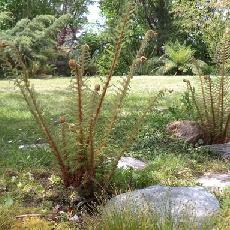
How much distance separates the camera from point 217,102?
21.0 ft

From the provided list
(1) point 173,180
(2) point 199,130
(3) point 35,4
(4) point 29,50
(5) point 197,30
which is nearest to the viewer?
(1) point 173,180

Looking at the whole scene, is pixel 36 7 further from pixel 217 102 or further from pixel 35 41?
pixel 217 102

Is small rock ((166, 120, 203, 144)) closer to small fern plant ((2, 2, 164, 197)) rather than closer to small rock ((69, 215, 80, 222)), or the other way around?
small fern plant ((2, 2, 164, 197))

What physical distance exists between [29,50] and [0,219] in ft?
52.9

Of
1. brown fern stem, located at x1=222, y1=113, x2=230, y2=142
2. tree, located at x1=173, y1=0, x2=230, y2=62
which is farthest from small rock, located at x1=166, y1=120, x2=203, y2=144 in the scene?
tree, located at x1=173, y1=0, x2=230, y2=62

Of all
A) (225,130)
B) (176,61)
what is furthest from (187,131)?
(176,61)

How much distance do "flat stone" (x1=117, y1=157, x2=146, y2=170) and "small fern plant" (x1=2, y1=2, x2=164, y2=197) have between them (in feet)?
3.49

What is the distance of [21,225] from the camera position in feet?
12.1

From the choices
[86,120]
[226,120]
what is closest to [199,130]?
[226,120]

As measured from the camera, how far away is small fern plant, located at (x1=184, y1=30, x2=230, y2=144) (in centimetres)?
621

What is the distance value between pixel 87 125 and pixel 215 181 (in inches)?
67.0

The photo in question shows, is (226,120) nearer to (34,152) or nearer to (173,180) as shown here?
(173,180)

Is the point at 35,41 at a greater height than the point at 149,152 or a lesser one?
greater

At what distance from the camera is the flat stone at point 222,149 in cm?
609
